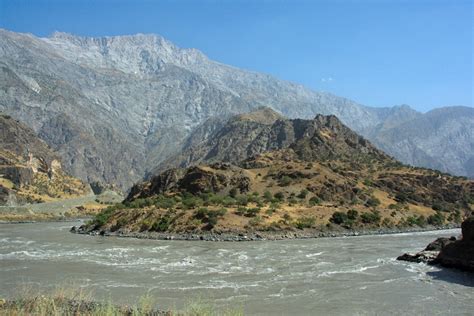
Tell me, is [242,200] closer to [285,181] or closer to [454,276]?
[285,181]

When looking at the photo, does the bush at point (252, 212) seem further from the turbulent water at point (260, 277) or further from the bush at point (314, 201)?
the turbulent water at point (260, 277)

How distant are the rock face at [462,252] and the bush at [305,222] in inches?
1608

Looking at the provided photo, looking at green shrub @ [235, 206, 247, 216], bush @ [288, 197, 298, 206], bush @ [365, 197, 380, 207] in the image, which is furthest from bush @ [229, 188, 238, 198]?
bush @ [365, 197, 380, 207]

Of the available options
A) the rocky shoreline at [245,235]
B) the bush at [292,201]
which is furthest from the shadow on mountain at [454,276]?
the bush at [292,201]

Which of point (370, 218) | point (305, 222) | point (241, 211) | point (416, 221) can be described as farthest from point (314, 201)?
point (241, 211)

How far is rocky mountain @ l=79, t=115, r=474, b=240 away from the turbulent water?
18.6m

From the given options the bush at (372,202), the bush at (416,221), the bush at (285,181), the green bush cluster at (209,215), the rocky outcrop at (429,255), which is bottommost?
the rocky outcrop at (429,255)

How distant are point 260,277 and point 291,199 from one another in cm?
6492

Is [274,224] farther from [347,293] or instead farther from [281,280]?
[347,293]

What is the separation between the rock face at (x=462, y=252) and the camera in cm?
3925

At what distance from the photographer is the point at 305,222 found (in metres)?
84.5

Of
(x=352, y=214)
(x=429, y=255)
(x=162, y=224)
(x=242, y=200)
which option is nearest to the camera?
(x=429, y=255)

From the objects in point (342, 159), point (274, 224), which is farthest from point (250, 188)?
point (342, 159)

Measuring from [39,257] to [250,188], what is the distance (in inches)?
2445
